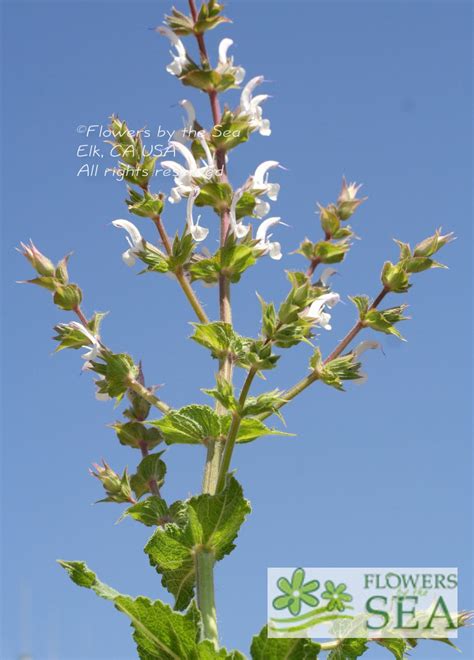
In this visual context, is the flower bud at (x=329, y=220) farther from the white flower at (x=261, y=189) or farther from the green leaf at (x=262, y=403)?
Result: the green leaf at (x=262, y=403)

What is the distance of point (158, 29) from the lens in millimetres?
3709

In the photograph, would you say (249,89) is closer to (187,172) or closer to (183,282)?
(187,172)

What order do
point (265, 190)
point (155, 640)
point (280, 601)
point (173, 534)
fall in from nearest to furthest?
point (155, 640), point (173, 534), point (280, 601), point (265, 190)

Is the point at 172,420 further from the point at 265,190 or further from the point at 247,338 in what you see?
the point at 265,190

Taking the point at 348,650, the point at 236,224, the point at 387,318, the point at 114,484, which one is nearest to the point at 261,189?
the point at 236,224

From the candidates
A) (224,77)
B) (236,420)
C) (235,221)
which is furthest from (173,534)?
(224,77)

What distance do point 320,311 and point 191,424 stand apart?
65 centimetres

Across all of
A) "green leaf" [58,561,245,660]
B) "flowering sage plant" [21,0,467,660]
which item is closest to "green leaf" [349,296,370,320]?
"flowering sage plant" [21,0,467,660]

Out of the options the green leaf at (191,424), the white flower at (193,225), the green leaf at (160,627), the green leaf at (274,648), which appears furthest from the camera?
the white flower at (193,225)

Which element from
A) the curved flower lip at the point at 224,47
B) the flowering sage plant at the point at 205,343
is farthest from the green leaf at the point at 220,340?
the curved flower lip at the point at 224,47

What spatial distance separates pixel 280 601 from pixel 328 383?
0.82 metres

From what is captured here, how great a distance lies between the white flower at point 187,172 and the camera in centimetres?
344

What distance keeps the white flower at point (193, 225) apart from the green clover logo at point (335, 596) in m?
1.38

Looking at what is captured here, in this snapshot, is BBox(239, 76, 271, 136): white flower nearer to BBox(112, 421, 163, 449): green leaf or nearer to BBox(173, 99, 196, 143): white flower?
BBox(173, 99, 196, 143): white flower
